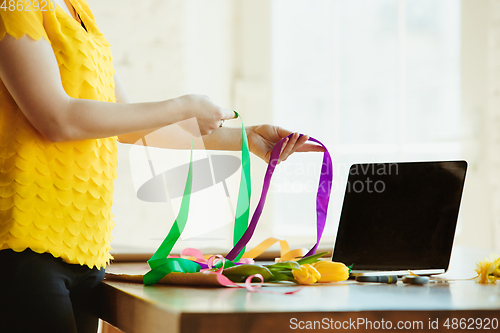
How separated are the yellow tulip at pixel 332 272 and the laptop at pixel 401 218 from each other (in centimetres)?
6

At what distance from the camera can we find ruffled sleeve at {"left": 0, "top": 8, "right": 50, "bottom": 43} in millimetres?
536

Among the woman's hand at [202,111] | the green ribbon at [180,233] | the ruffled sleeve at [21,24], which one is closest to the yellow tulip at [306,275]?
the green ribbon at [180,233]

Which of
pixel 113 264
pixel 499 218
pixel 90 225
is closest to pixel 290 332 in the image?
pixel 90 225

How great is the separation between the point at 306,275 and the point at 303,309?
18cm

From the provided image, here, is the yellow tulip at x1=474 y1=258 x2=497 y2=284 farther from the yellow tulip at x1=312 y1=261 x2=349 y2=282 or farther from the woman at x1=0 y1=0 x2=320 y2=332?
the woman at x1=0 y1=0 x2=320 y2=332

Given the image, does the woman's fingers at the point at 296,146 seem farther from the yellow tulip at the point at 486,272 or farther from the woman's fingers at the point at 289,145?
the yellow tulip at the point at 486,272

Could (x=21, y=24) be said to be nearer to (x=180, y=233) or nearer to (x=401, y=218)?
(x=180, y=233)

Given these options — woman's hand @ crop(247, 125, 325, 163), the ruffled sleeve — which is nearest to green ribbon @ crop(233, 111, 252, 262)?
woman's hand @ crop(247, 125, 325, 163)

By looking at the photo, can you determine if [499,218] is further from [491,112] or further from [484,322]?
[484,322]

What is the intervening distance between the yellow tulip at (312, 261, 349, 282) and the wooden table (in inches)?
2.5

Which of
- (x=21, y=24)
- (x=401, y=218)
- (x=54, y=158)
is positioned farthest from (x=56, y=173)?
(x=401, y=218)

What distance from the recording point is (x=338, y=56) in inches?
112

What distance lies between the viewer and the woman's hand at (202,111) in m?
0.62

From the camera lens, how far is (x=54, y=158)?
1.92ft
